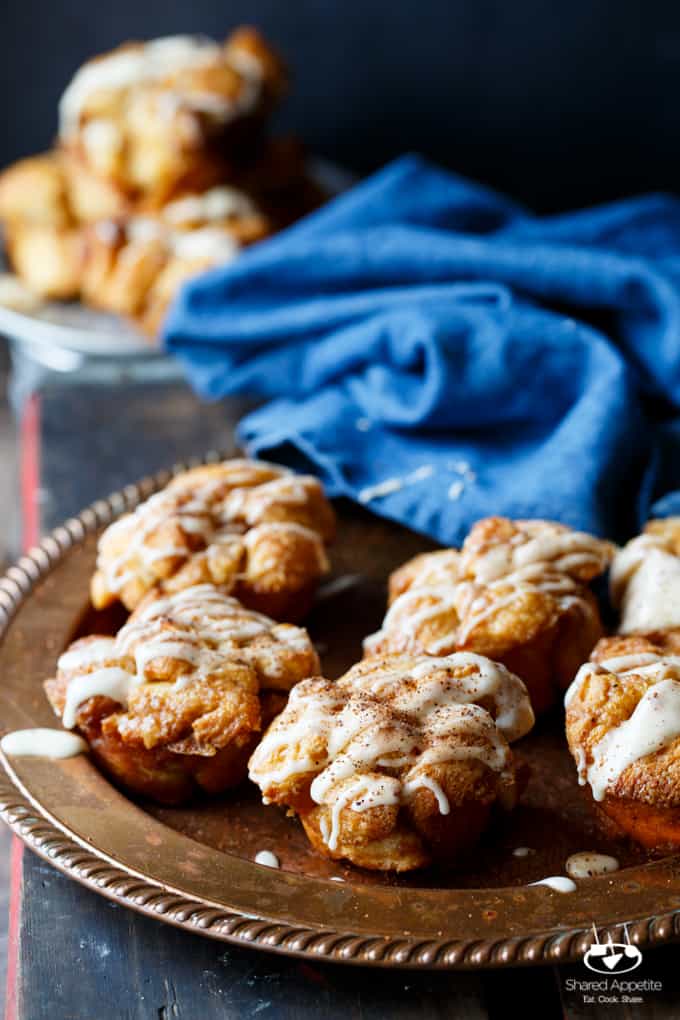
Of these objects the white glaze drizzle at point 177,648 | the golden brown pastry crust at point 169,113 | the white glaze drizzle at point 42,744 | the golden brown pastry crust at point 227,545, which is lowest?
the white glaze drizzle at point 42,744

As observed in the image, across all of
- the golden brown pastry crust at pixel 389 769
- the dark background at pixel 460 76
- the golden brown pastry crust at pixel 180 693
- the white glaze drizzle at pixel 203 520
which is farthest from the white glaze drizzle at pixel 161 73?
the golden brown pastry crust at pixel 389 769

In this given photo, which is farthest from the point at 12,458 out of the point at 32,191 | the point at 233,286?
the point at 233,286

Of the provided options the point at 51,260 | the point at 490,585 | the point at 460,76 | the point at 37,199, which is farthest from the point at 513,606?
the point at 460,76

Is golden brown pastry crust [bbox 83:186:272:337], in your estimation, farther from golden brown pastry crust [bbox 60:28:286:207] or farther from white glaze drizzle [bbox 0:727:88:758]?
white glaze drizzle [bbox 0:727:88:758]

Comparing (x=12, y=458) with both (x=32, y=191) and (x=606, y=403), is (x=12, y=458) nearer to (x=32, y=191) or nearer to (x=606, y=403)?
(x=32, y=191)

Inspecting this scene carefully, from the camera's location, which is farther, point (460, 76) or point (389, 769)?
point (460, 76)

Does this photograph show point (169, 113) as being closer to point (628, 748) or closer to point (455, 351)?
point (455, 351)

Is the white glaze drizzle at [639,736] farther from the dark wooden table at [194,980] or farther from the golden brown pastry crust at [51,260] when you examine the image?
the golden brown pastry crust at [51,260]
